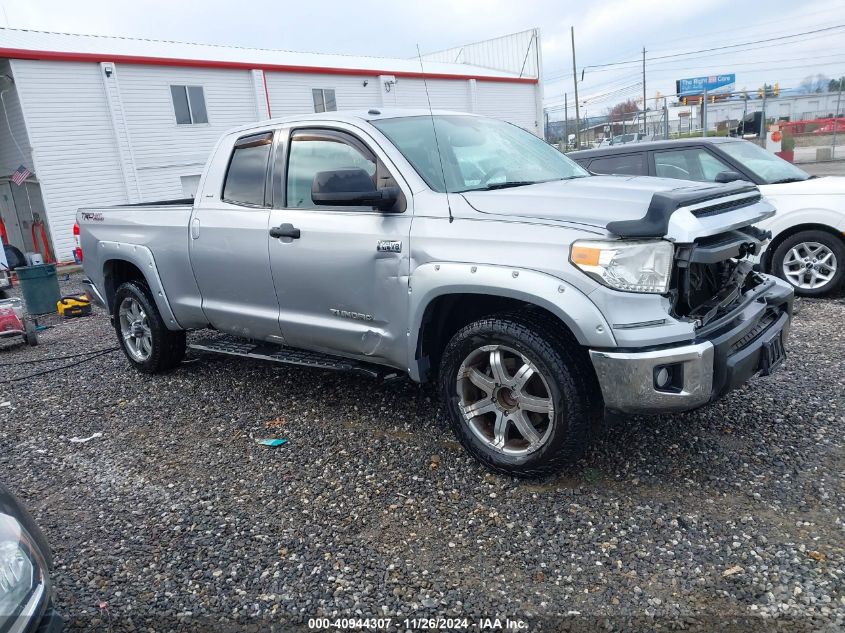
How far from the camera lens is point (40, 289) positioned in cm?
967

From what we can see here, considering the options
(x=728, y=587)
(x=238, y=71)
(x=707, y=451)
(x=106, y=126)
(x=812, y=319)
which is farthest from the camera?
(x=238, y=71)

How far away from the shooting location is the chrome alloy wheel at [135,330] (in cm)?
572

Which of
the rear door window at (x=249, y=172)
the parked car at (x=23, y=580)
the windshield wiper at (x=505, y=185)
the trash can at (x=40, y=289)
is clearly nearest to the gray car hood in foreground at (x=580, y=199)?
the windshield wiper at (x=505, y=185)

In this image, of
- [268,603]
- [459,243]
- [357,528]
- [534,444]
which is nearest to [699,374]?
[534,444]

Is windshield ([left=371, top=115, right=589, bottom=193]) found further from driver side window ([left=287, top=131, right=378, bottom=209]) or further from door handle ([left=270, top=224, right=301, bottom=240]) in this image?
door handle ([left=270, top=224, right=301, bottom=240])

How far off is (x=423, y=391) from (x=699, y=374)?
234cm

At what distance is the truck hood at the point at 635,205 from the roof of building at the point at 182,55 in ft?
52.4

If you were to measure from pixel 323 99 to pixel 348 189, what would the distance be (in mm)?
21234

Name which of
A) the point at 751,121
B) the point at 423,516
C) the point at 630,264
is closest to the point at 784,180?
the point at 630,264

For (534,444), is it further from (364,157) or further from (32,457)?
(32,457)

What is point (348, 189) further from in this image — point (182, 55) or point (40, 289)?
point (182, 55)

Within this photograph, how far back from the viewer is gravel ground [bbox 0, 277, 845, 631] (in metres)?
2.64

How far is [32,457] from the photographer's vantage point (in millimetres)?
4383

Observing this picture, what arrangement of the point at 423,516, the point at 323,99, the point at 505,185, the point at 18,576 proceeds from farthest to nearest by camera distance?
the point at 323,99
the point at 505,185
the point at 423,516
the point at 18,576
